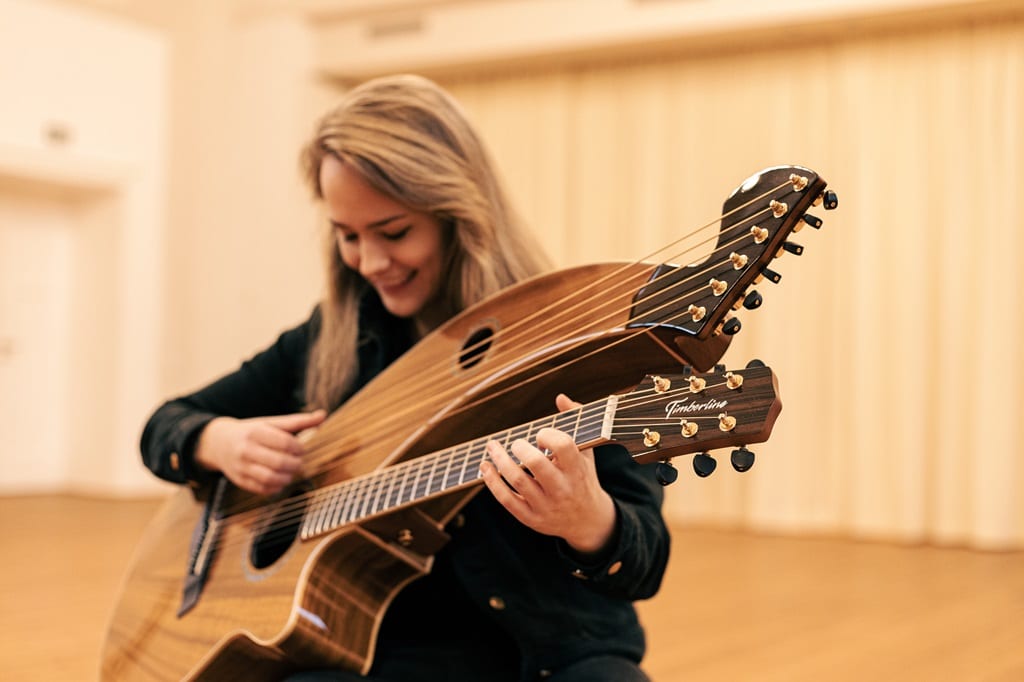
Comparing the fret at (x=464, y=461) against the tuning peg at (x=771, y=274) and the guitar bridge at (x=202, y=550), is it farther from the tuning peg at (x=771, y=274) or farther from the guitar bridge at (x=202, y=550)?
the guitar bridge at (x=202, y=550)

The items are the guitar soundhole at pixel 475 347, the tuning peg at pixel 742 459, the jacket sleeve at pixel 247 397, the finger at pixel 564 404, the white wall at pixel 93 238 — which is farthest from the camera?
the white wall at pixel 93 238

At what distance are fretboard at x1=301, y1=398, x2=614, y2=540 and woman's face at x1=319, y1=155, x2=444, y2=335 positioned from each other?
1.03 feet

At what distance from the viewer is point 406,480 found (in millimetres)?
1337

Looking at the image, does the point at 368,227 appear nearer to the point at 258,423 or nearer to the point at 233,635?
the point at 258,423

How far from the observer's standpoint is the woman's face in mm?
1577

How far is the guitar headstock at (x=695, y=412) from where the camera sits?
0.98 meters

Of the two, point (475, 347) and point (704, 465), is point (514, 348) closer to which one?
point (475, 347)

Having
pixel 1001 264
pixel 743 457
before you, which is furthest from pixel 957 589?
pixel 743 457

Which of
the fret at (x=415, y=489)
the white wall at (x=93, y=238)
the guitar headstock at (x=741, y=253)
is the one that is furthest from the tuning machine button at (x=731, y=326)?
the white wall at (x=93, y=238)

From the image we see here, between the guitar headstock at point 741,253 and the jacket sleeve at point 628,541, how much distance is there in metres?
0.29

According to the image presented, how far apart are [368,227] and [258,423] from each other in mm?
357

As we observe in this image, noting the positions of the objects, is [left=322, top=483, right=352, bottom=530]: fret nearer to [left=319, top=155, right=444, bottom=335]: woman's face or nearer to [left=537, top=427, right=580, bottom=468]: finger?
[left=319, top=155, right=444, bottom=335]: woman's face

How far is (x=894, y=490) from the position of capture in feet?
18.7

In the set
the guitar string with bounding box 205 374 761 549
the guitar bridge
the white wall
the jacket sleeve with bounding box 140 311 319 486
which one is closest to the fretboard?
the guitar string with bounding box 205 374 761 549
